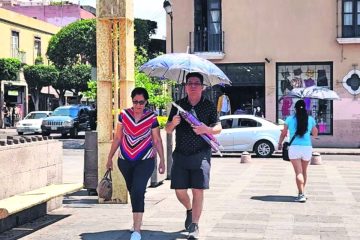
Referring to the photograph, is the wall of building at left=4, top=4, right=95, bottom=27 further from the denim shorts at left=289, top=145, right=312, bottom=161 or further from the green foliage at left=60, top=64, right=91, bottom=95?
the denim shorts at left=289, top=145, right=312, bottom=161

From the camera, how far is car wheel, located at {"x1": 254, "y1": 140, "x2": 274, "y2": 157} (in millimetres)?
20500

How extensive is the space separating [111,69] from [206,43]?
18108 mm

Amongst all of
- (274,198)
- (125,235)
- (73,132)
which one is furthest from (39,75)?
(125,235)

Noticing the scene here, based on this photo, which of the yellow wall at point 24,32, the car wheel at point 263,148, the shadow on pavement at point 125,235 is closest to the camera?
the shadow on pavement at point 125,235

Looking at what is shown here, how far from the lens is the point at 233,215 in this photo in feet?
28.4

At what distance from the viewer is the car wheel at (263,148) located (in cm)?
2050

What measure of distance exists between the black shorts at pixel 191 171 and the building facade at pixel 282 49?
19724 millimetres

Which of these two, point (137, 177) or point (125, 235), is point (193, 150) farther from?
point (125, 235)

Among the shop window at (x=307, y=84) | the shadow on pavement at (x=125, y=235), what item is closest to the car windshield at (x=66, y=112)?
the shop window at (x=307, y=84)

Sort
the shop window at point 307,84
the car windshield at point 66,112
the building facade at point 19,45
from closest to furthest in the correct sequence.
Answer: the shop window at point 307,84, the car windshield at point 66,112, the building facade at point 19,45

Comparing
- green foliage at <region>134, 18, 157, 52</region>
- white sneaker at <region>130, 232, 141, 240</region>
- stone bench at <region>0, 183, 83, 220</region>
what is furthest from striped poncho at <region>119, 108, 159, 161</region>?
green foliage at <region>134, 18, 157, 52</region>

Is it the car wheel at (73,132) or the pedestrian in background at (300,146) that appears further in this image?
the car wheel at (73,132)

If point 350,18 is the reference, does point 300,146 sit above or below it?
below

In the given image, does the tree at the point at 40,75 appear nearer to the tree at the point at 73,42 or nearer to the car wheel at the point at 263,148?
the tree at the point at 73,42
